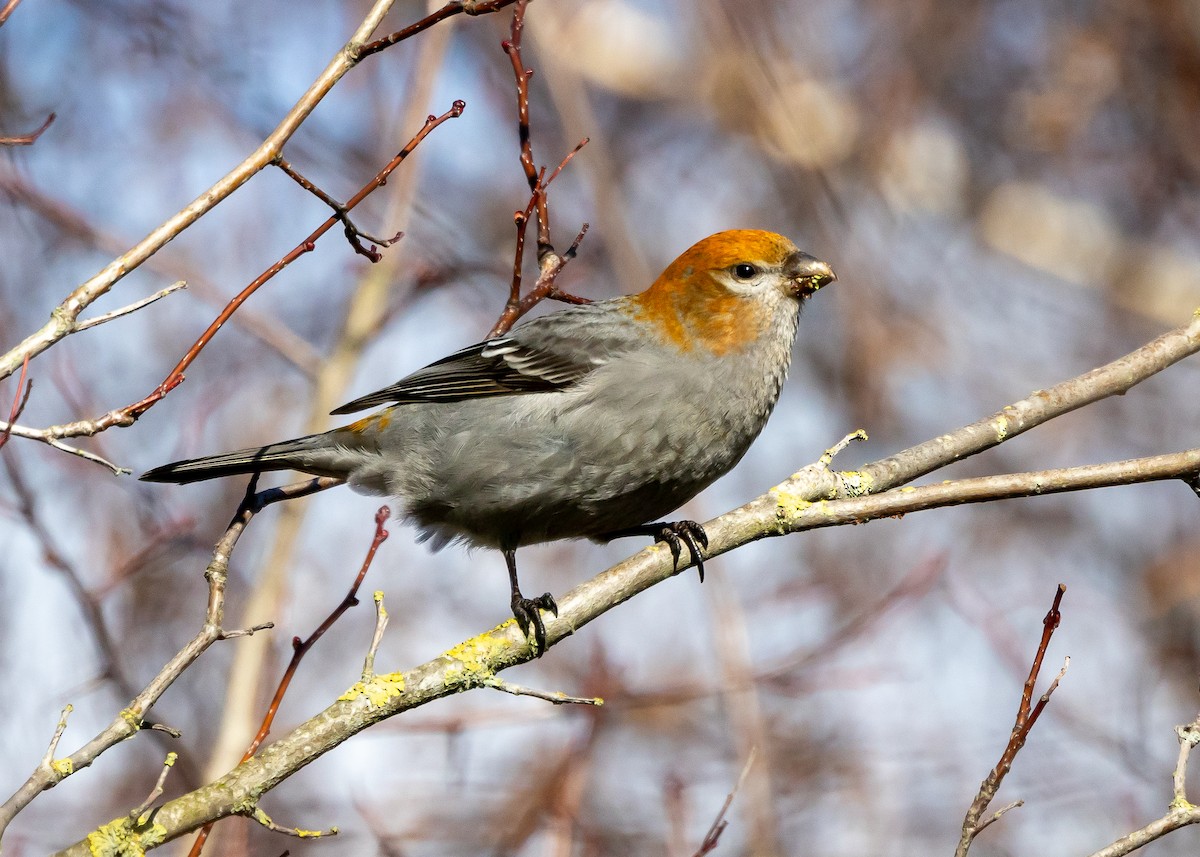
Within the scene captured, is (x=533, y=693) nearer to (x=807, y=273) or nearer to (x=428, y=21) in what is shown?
(x=428, y=21)

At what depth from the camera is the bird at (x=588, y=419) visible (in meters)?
4.45

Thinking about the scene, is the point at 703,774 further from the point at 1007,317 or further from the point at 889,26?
the point at 889,26

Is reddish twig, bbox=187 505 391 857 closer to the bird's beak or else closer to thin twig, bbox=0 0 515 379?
thin twig, bbox=0 0 515 379

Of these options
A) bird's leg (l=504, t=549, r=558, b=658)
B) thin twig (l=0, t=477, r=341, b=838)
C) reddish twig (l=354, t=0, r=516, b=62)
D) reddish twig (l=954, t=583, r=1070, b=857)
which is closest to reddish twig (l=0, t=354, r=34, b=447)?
thin twig (l=0, t=477, r=341, b=838)

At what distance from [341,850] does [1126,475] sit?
18.4ft

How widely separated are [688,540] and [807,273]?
1379 mm

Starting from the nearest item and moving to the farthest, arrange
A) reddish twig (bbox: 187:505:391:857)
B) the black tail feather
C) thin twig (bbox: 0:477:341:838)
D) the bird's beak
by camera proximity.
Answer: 1. thin twig (bbox: 0:477:341:838)
2. reddish twig (bbox: 187:505:391:857)
3. the black tail feather
4. the bird's beak

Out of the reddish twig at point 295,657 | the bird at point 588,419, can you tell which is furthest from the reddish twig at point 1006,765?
the reddish twig at point 295,657

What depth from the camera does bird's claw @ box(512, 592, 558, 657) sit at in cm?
381

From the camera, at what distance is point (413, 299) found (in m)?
6.49

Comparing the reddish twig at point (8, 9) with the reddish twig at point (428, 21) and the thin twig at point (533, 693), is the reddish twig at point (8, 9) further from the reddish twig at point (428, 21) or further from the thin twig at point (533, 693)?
the thin twig at point (533, 693)

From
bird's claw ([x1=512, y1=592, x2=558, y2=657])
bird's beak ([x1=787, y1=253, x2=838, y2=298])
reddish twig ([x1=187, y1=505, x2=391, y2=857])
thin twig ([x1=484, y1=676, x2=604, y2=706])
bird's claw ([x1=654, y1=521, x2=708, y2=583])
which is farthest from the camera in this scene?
bird's beak ([x1=787, y1=253, x2=838, y2=298])

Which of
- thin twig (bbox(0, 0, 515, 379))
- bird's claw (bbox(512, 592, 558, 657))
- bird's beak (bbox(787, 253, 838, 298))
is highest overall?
bird's beak (bbox(787, 253, 838, 298))

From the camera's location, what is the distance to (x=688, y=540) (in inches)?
168
